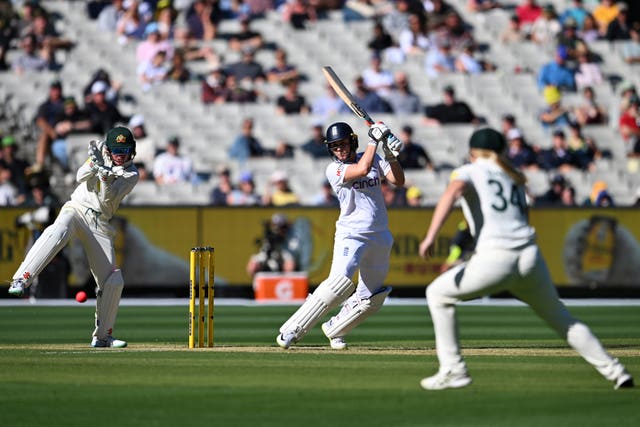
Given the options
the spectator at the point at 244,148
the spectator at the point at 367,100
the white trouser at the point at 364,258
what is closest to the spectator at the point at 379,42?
the spectator at the point at 367,100

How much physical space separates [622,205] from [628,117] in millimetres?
3434

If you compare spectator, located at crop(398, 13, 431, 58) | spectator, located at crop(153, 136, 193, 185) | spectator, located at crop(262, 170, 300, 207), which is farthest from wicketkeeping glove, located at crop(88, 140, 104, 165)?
spectator, located at crop(398, 13, 431, 58)

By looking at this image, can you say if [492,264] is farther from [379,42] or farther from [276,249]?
[379,42]

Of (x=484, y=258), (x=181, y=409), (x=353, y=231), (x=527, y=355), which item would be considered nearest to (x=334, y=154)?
(x=353, y=231)

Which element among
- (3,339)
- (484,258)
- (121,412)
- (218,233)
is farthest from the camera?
(218,233)

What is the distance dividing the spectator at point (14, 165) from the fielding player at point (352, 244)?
12.1 meters

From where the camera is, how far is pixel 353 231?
12.5 metres

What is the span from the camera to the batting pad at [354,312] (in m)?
12.7

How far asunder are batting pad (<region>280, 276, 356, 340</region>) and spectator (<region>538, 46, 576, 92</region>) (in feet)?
51.6

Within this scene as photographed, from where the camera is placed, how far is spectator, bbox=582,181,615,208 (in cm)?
2366

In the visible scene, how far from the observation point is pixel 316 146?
984 inches

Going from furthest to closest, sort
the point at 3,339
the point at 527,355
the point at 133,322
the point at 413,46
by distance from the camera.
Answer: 1. the point at 413,46
2. the point at 133,322
3. the point at 3,339
4. the point at 527,355

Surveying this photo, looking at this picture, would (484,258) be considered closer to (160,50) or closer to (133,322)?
(133,322)

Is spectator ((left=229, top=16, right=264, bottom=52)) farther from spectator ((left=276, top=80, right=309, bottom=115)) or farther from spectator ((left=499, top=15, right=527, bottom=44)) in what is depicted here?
spectator ((left=499, top=15, right=527, bottom=44))
